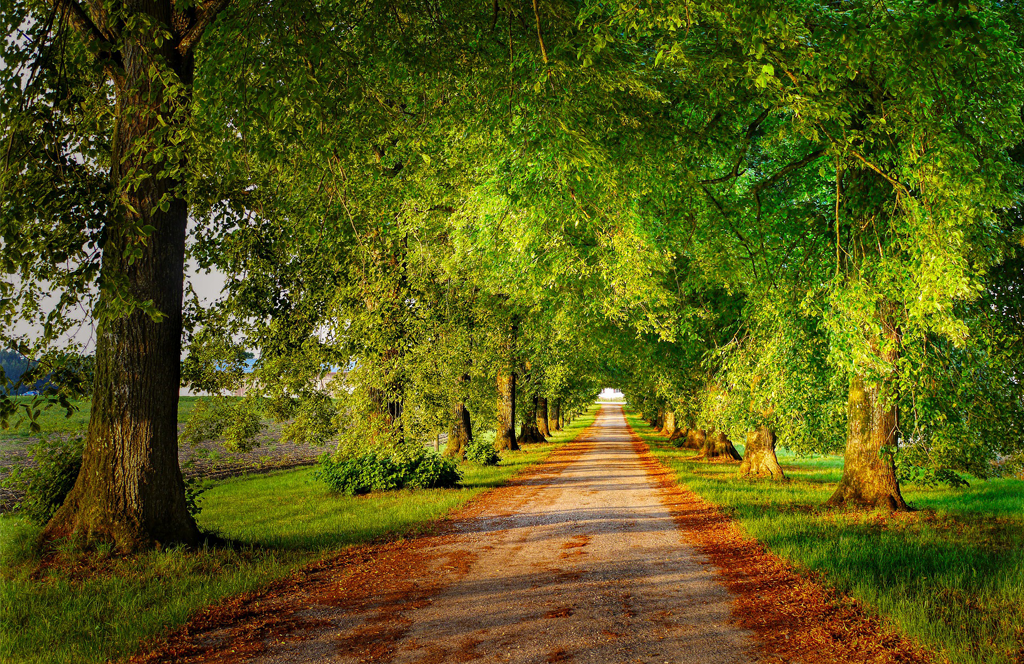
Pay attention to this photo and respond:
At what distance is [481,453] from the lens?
2503 centimetres

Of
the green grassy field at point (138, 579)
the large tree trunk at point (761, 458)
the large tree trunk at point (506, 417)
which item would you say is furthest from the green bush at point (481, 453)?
the green grassy field at point (138, 579)

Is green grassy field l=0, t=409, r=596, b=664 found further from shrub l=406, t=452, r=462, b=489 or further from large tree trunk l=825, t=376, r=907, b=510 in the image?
large tree trunk l=825, t=376, r=907, b=510

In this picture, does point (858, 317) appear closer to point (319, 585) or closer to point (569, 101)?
point (569, 101)

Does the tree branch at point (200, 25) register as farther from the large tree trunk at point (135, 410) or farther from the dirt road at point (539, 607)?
the dirt road at point (539, 607)

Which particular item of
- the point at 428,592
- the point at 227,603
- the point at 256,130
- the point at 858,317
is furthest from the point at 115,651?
the point at 858,317

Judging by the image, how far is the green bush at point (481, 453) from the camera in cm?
2488

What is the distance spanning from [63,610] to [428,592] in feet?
12.6

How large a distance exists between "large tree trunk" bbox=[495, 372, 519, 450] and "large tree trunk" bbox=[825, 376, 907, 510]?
1977cm

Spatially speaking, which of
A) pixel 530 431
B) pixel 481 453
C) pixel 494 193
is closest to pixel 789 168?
pixel 494 193

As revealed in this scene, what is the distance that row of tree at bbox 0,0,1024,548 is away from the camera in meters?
7.87

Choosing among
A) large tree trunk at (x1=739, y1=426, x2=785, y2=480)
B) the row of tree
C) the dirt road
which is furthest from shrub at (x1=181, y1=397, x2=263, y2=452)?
large tree trunk at (x1=739, y1=426, x2=785, y2=480)

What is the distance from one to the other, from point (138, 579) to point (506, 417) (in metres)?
26.5

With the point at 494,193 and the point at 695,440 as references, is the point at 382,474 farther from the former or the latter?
the point at 695,440

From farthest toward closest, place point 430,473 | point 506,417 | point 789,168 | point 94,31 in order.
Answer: point 506,417 < point 430,473 < point 789,168 < point 94,31
